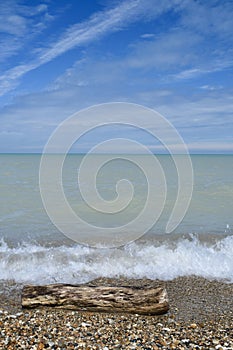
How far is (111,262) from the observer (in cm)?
910

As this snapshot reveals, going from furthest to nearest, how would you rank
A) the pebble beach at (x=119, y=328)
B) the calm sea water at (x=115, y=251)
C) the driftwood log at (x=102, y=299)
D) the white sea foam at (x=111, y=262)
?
the calm sea water at (x=115, y=251) < the white sea foam at (x=111, y=262) < the driftwood log at (x=102, y=299) < the pebble beach at (x=119, y=328)

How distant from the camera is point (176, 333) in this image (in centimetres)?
518

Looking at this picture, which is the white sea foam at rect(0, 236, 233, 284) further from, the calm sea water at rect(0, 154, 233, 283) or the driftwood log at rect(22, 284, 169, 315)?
the driftwood log at rect(22, 284, 169, 315)

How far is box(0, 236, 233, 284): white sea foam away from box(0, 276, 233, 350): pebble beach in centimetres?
151

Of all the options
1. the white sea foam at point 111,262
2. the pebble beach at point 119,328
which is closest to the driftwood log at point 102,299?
the pebble beach at point 119,328

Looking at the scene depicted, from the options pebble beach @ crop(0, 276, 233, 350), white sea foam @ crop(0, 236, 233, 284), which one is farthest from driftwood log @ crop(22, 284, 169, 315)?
white sea foam @ crop(0, 236, 233, 284)

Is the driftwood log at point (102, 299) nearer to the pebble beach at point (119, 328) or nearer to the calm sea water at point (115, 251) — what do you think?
the pebble beach at point (119, 328)

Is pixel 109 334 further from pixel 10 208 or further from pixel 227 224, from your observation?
pixel 10 208

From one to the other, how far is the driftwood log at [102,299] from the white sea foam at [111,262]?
1753 millimetres

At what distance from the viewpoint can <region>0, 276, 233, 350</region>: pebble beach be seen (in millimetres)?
4793

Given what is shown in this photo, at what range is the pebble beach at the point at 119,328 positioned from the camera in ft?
15.7

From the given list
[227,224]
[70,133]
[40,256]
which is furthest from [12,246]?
[227,224]

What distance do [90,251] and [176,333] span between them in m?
5.33

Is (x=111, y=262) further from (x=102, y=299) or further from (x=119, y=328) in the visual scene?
(x=119, y=328)
